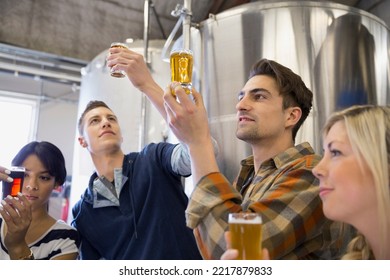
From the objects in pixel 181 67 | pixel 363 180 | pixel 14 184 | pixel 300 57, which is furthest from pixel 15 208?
pixel 300 57

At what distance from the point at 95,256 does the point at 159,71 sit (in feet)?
3.59

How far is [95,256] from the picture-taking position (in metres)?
1.08

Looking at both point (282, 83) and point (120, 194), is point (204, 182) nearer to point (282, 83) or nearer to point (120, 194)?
point (282, 83)

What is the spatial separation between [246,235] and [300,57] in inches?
39.3

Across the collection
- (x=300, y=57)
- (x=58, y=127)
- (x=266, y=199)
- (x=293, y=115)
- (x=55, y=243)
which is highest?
(x=58, y=127)

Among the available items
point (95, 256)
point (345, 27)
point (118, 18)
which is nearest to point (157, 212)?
point (95, 256)

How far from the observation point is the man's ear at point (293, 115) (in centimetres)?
89

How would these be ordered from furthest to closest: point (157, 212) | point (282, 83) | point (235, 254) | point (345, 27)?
point (345, 27) → point (157, 212) → point (282, 83) → point (235, 254)

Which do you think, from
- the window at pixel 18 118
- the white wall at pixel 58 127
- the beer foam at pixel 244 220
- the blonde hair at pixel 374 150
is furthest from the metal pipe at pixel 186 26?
the white wall at pixel 58 127

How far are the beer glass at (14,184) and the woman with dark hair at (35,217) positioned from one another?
1cm

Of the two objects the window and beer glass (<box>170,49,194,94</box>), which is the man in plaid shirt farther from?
the window

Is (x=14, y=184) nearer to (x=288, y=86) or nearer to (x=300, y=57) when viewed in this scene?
(x=288, y=86)

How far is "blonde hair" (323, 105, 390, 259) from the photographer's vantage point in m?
0.56

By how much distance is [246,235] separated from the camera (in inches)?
19.5
